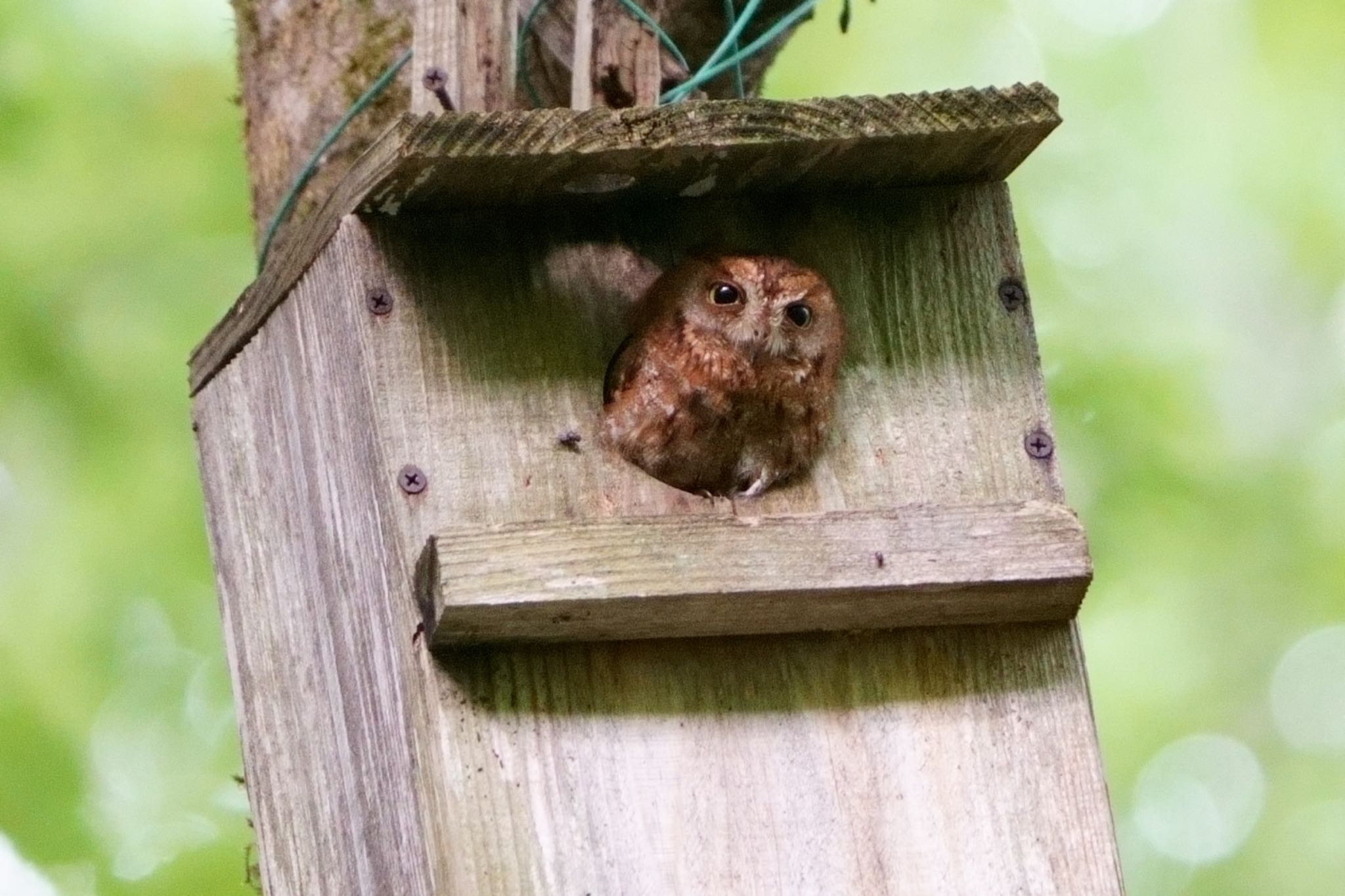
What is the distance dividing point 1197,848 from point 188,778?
9.65ft

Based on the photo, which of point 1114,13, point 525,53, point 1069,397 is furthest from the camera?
point 1114,13

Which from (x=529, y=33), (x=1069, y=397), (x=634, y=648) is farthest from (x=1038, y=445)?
(x=1069, y=397)

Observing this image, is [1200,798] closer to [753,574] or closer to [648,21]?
[648,21]

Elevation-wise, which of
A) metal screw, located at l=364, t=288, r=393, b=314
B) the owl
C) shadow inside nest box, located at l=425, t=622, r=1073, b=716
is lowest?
shadow inside nest box, located at l=425, t=622, r=1073, b=716

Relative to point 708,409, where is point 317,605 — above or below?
below

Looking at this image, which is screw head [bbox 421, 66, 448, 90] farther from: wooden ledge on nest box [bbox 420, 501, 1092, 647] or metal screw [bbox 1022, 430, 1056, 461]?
metal screw [bbox 1022, 430, 1056, 461]

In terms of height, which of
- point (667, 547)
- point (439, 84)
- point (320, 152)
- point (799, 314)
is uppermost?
point (320, 152)

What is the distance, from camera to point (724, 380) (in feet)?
8.34

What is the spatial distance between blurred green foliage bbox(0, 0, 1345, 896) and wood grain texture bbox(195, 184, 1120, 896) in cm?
255

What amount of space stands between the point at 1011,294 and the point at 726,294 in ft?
1.41

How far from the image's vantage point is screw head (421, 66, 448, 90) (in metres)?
2.64

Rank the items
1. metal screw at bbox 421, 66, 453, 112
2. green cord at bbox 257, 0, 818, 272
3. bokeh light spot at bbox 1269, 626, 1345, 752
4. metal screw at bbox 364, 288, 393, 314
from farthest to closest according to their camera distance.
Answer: bokeh light spot at bbox 1269, 626, 1345, 752
green cord at bbox 257, 0, 818, 272
metal screw at bbox 421, 66, 453, 112
metal screw at bbox 364, 288, 393, 314

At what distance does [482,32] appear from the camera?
8.79 ft

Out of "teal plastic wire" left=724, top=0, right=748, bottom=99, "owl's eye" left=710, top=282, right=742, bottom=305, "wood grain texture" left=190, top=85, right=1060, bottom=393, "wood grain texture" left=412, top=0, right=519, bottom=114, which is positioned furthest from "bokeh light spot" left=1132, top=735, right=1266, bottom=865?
"wood grain texture" left=412, top=0, right=519, bottom=114
